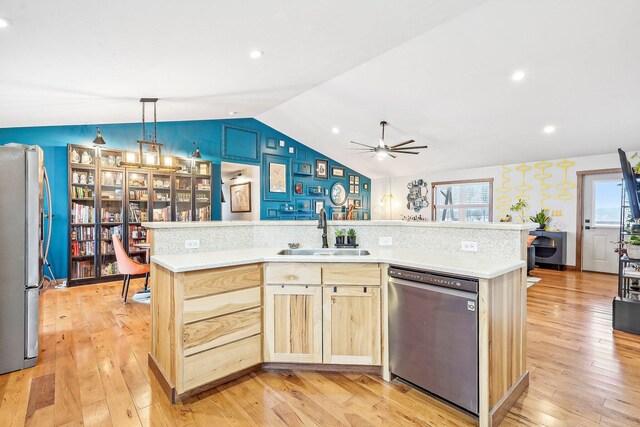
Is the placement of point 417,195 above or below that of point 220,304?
above

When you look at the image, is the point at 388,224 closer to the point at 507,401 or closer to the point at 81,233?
the point at 507,401

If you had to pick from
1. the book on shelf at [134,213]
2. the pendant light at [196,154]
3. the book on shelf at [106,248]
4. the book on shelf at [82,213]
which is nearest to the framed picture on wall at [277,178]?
the pendant light at [196,154]

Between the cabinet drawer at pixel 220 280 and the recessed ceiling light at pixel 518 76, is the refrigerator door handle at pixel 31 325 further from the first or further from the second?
the recessed ceiling light at pixel 518 76

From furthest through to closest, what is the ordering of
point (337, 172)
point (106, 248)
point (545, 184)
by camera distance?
point (337, 172) → point (545, 184) → point (106, 248)

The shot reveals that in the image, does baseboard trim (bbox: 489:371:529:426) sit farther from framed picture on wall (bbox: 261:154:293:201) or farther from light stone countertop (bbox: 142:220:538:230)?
framed picture on wall (bbox: 261:154:293:201)

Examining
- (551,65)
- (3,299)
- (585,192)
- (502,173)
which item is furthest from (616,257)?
(3,299)

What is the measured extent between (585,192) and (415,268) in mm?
6054

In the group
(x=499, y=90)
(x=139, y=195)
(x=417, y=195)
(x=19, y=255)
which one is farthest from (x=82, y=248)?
(x=417, y=195)

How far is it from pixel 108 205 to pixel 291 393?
4800 mm

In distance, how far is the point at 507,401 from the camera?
5.81ft

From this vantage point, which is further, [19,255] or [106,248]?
[106,248]

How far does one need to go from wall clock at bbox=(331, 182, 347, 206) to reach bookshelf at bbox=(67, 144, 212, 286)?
12.8 ft

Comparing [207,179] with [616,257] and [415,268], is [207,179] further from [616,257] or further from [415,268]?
[616,257]

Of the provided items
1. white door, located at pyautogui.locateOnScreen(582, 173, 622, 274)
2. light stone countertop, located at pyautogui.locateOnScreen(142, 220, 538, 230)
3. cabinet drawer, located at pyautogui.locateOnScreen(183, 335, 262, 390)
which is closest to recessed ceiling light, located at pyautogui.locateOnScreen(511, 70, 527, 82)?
light stone countertop, located at pyautogui.locateOnScreen(142, 220, 538, 230)
